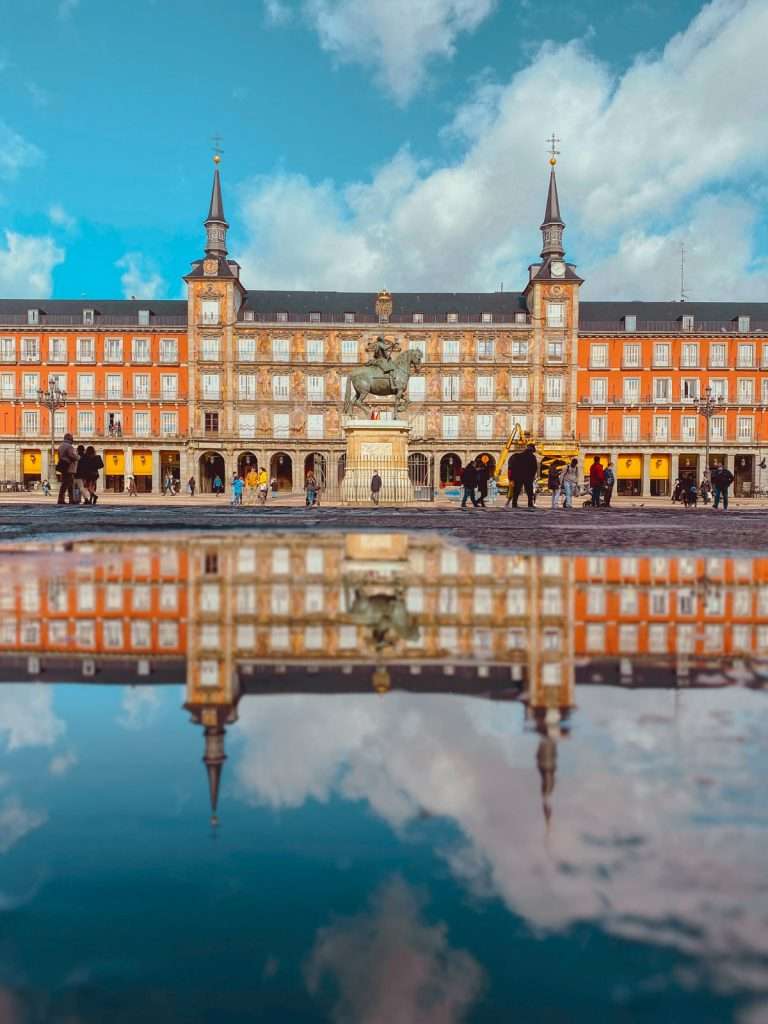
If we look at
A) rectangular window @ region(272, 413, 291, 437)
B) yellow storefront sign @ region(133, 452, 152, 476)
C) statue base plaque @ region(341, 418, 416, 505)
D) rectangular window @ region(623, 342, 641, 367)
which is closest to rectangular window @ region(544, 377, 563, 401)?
rectangular window @ region(623, 342, 641, 367)

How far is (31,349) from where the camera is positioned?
50.2 m

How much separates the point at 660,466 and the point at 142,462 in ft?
107

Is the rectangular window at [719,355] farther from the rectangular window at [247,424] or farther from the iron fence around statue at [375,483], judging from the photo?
the iron fence around statue at [375,483]

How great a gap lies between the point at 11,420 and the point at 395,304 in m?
25.3

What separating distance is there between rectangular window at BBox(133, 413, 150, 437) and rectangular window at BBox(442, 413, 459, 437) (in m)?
18.5

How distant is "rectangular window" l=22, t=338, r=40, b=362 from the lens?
5012 cm

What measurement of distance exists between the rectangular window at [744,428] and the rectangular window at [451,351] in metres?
18.1

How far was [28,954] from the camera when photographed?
1068 millimetres

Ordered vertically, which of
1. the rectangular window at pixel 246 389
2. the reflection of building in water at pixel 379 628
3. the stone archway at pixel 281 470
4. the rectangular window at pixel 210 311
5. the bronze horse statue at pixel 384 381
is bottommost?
the reflection of building in water at pixel 379 628

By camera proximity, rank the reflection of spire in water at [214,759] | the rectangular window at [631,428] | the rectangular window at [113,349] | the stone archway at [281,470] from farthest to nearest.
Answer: the rectangular window at [631,428] → the stone archway at [281,470] → the rectangular window at [113,349] → the reflection of spire in water at [214,759]

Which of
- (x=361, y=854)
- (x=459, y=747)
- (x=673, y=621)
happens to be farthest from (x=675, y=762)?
(x=673, y=621)

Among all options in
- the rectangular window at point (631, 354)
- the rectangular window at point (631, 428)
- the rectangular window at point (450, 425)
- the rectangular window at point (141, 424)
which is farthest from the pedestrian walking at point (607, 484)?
the rectangular window at point (141, 424)

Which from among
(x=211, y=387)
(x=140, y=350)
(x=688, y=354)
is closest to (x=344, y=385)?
(x=211, y=387)

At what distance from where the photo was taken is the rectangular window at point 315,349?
1952 inches
